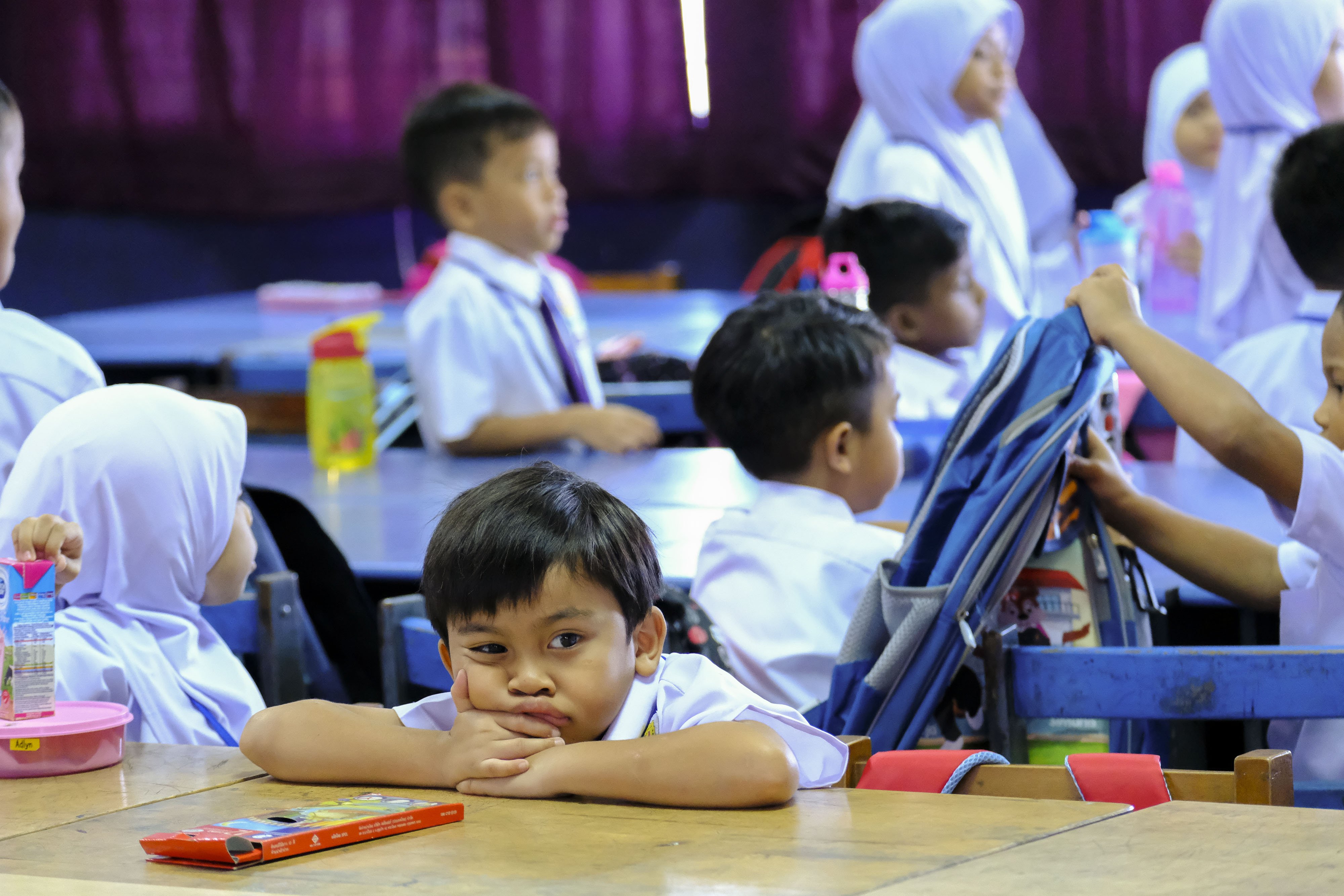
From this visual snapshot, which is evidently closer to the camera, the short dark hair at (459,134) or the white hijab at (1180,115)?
the short dark hair at (459,134)

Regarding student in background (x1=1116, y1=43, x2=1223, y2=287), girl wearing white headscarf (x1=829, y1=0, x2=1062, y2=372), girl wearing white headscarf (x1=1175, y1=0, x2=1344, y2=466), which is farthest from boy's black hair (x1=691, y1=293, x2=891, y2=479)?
student in background (x1=1116, y1=43, x2=1223, y2=287)

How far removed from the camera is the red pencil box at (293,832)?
104cm

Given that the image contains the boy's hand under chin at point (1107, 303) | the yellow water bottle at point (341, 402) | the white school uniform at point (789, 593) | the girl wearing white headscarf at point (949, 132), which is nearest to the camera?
the boy's hand under chin at point (1107, 303)

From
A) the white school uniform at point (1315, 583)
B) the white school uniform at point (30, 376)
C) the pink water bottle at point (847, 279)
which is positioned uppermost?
the white school uniform at point (30, 376)

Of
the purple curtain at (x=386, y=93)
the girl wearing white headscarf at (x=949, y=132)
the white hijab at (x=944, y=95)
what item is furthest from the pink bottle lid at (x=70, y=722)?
the purple curtain at (x=386, y=93)

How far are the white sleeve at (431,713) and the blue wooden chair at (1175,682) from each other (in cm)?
55

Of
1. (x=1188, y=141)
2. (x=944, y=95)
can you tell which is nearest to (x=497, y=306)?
(x=944, y=95)

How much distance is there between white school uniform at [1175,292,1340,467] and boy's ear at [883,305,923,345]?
590 mm

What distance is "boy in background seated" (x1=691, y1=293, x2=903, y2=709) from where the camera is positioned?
1.88 m

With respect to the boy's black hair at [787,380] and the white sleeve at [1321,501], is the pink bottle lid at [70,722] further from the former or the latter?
the white sleeve at [1321,501]

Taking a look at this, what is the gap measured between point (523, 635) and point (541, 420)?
180 cm

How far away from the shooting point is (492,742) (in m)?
1.24

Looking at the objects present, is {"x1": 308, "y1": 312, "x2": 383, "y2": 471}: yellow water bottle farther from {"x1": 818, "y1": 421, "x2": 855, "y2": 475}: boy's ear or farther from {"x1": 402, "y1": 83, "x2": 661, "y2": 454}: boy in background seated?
{"x1": 818, "y1": 421, "x2": 855, "y2": 475}: boy's ear

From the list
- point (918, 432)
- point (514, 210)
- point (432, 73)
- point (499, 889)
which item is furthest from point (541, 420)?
point (432, 73)
